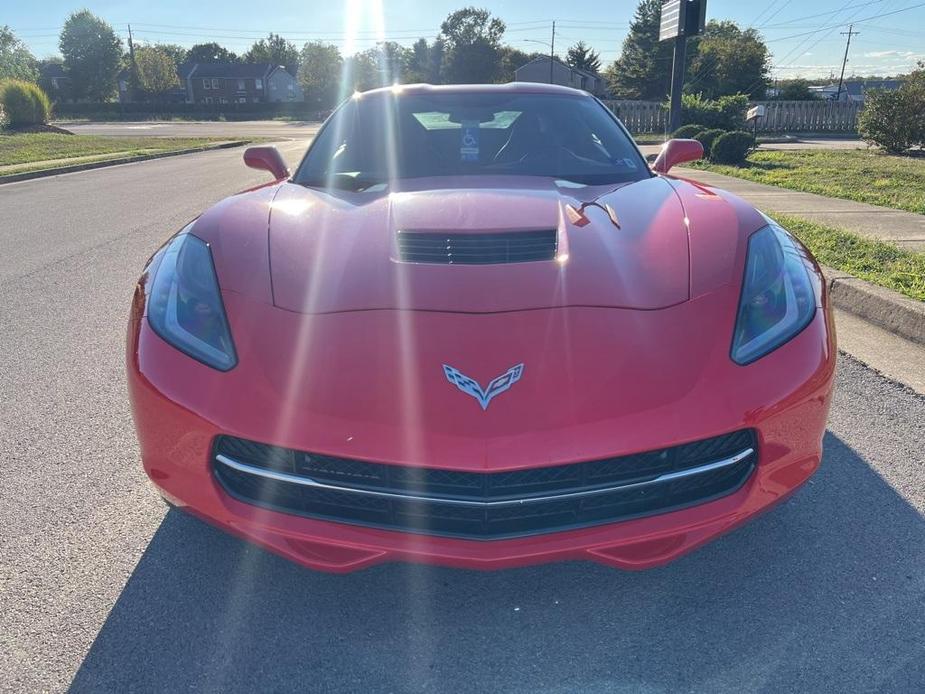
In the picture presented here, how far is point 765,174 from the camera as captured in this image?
11289 mm

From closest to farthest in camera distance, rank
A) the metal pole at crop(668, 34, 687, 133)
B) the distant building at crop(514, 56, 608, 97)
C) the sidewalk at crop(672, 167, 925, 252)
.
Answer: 1. the sidewalk at crop(672, 167, 925, 252)
2. the metal pole at crop(668, 34, 687, 133)
3. the distant building at crop(514, 56, 608, 97)

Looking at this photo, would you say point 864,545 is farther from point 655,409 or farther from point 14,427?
point 14,427

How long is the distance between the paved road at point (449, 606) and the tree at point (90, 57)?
93.4 meters

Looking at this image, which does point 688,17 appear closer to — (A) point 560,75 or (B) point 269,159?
(B) point 269,159

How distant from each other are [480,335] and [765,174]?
435 inches

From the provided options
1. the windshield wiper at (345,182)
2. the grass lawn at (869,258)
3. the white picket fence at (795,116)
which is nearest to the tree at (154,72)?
the white picket fence at (795,116)

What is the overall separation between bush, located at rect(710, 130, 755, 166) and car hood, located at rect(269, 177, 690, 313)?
11.8 m

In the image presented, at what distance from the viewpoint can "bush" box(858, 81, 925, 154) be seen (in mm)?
14531

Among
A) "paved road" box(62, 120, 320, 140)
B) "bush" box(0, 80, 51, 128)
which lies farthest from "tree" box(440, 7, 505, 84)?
"bush" box(0, 80, 51, 128)

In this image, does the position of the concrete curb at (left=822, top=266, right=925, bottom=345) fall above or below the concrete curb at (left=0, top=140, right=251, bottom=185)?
above

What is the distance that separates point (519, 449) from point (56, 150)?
2251 centimetres

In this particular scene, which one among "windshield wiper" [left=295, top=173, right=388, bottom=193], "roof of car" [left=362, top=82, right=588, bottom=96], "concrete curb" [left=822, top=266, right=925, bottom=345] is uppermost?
"roof of car" [left=362, top=82, right=588, bottom=96]

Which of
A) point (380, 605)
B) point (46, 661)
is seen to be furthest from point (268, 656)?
point (46, 661)

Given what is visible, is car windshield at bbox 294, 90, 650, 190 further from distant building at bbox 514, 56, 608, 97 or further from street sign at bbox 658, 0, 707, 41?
distant building at bbox 514, 56, 608, 97
